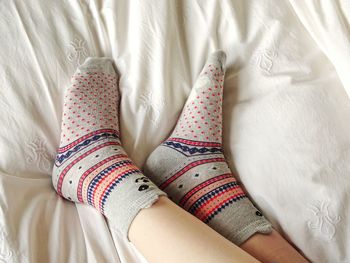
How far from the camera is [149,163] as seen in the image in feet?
2.73

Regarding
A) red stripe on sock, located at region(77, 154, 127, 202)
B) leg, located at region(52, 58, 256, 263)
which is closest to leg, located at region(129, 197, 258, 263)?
leg, located at region(52, 58, 256, 263)

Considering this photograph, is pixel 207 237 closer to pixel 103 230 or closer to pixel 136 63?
pixel 103 230

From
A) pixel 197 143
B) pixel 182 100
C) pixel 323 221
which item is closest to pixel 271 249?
pixel 323 221

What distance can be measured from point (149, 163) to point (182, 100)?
0.17 m

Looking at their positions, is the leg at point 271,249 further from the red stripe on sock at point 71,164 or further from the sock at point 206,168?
the red stripe on sock at point 71,164

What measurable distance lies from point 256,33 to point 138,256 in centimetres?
52

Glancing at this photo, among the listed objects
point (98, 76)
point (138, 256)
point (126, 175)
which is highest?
point (98, 76)

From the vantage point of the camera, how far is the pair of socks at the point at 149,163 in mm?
719

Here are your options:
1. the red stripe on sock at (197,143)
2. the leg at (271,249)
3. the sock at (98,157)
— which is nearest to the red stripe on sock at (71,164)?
the sock at (98,157)

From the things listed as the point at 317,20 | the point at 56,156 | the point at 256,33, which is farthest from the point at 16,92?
the point at 317,20

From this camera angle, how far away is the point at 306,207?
0.73 m

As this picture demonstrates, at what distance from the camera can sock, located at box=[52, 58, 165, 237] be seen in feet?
2.32

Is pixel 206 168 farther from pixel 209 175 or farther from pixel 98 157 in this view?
pixel 98 157

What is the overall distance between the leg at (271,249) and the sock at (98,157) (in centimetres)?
17
